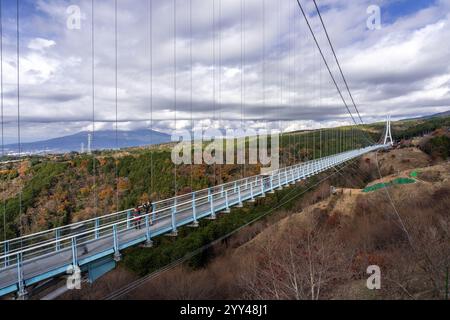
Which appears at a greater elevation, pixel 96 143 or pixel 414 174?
pixel 96 143

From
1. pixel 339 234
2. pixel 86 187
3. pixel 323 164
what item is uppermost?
pixel 323 164

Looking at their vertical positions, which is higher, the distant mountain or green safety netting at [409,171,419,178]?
the distant mountain

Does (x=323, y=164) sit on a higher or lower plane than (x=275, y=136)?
lower

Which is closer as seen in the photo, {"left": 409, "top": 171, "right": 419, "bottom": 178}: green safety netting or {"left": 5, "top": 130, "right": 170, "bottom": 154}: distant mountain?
{"left": 5, "top": 130, "right": 170, "bottom": 154}: distant mountain

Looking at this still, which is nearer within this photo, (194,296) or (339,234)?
(194,296)

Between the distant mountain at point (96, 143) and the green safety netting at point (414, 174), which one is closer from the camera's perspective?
the distant mountain at point (96, 143)

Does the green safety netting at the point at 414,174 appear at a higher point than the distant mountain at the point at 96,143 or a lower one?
lower

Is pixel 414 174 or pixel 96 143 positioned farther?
pixel 414 174

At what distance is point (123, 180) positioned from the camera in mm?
37031
